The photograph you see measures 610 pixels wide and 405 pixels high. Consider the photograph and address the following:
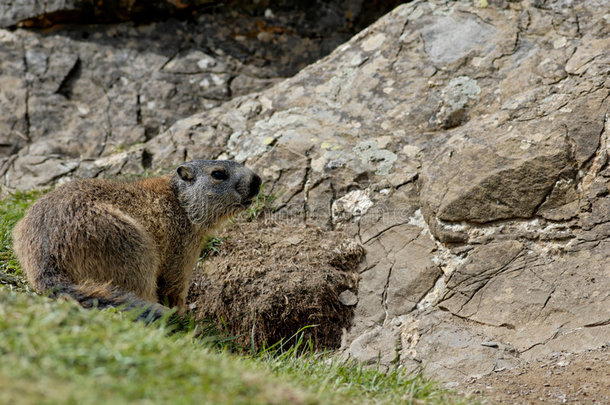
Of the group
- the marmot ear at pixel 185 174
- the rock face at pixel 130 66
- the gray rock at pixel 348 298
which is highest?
the rock face at pixel 130 66

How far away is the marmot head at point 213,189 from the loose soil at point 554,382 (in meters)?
3.19

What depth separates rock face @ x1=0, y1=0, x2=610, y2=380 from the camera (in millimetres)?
5926

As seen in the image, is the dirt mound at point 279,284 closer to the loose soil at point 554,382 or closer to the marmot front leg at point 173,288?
the marmot front leg at point 173,288

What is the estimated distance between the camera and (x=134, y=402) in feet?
9.56

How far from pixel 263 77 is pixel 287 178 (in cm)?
295

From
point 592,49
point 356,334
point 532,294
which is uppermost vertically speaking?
point 592,49

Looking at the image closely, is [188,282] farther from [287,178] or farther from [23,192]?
[23,192]

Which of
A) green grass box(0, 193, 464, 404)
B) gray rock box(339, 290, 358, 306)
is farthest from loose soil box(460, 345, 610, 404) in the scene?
gray rock box(339, 290, 358, 306)

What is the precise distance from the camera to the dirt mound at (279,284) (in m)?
6.70

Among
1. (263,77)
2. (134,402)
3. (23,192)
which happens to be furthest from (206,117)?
(134,402)

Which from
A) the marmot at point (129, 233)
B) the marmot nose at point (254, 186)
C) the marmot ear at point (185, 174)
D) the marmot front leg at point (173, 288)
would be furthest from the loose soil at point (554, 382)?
the marmot ear at point (185, 174)

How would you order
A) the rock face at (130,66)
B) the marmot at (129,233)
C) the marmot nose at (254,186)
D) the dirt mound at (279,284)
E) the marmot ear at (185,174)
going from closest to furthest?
1. the marmot at (129,233)
2. the dirt mound at (279,284)
3. the marmot ear at (185,174)
4. the marmot nose at (254,186)
5. the rock face at (130,66)

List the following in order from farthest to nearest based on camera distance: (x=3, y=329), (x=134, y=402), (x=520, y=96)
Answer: (x=520, y=96) → (x=3, y=329) → (x=134, y=402)

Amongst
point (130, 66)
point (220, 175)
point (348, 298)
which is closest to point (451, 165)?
point (348, 298)
